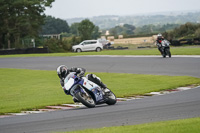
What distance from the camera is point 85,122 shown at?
31.3 ft

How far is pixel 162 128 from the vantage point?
7.84 meters

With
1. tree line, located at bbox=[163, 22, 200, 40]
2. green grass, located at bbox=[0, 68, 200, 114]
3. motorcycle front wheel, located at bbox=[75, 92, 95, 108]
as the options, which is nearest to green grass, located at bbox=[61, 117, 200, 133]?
motorcycle front wheel, located at bbox=[75, 92, 95, 108]

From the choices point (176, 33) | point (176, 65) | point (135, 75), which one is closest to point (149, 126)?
point (135, 75)

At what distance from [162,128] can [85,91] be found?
14.8 feet

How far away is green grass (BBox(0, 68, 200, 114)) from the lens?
1497 centimetres

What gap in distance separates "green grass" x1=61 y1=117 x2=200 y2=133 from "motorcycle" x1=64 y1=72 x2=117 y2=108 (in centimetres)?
360

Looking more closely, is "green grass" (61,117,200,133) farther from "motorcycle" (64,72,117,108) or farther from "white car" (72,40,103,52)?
"white car" (72,40,103,52)

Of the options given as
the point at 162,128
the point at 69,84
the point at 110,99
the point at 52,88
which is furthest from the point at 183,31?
the point at 162,128

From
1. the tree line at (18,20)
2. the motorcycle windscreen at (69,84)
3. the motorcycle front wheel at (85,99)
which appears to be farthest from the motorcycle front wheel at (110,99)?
the tree line at (18,20)

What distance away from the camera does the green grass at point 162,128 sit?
7.55m

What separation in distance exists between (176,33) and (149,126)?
6826 centimetres

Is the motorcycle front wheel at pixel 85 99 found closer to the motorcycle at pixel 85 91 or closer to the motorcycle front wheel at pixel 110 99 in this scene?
the motorcycle at pixel 85 91

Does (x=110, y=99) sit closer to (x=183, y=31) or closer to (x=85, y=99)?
(x=85, y=99)

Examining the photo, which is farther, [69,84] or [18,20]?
[18,20]
